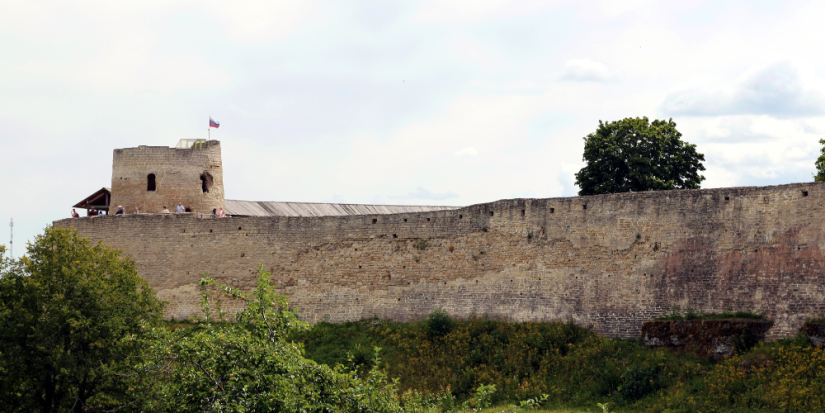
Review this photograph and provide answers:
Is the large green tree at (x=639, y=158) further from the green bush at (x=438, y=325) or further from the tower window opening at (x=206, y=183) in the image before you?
the tower window opening at (x=206, y=183)

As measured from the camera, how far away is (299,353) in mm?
18250

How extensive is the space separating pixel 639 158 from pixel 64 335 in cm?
2393

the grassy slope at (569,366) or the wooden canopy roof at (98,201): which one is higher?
the wooden canopy roof at (98,201)

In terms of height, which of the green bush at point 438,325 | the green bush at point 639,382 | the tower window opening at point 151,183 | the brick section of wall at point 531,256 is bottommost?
the green bush at point 639,382

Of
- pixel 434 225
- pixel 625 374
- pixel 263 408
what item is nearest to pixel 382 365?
pixel 434 225

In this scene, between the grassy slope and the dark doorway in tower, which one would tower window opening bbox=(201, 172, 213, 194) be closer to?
the dark doorway in tower

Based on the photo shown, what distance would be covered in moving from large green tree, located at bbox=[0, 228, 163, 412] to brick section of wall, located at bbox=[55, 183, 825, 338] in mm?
7276

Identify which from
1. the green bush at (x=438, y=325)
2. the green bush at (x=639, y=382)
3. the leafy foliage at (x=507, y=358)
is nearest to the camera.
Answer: the green bush at (x=639, y=382)

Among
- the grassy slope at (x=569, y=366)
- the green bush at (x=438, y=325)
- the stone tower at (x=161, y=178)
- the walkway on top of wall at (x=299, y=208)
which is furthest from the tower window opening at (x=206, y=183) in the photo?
the green bush at (x=438, y=325)

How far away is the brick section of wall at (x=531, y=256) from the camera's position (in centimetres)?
2712

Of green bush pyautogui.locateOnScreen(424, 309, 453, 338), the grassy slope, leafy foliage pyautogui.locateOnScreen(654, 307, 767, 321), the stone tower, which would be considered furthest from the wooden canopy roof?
leafy foliage pyautogui.locateOnScreen(654, 307, 767, 321)

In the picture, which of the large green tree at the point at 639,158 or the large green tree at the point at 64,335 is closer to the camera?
the large green tree at the point at 64,335

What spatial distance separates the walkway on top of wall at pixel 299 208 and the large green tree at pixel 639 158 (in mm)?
6723

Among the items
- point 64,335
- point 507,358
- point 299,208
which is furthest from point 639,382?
point 299,208
